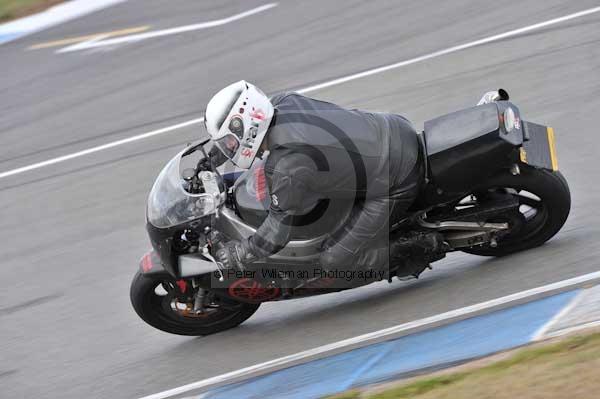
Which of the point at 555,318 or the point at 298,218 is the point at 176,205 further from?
the point at 555,318

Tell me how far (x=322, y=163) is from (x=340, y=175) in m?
0.15

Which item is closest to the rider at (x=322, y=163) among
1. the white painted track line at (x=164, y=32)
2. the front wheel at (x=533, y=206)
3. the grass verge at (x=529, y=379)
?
the front wheel at (x=533, y=206)

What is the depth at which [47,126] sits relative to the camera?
1093 centimetres

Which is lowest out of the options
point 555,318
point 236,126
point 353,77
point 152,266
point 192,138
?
point 555,318

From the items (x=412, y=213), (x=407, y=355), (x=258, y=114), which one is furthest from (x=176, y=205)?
(x=407, y=355)

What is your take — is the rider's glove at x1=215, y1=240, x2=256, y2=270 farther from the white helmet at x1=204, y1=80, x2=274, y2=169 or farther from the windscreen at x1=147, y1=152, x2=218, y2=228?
the white helmet at x1=204, y1=80, x2=274, y2=169

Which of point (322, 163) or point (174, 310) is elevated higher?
point (322, 163)

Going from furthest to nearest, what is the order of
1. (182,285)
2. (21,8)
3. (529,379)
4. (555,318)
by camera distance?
(21,8), (182,285), (555,318), (529,379)

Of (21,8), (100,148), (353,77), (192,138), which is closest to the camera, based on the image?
(192,138)

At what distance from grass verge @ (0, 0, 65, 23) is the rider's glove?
10024mm

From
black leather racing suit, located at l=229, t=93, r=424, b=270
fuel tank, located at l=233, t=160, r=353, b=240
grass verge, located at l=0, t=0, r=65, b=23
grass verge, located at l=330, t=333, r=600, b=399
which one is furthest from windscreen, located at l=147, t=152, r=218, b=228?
grass verge, located at l=0, t=0, r=65, b=23

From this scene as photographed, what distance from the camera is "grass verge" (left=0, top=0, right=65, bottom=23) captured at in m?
14.7

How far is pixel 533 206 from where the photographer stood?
6.27 m

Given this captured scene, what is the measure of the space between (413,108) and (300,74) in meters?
1.91
